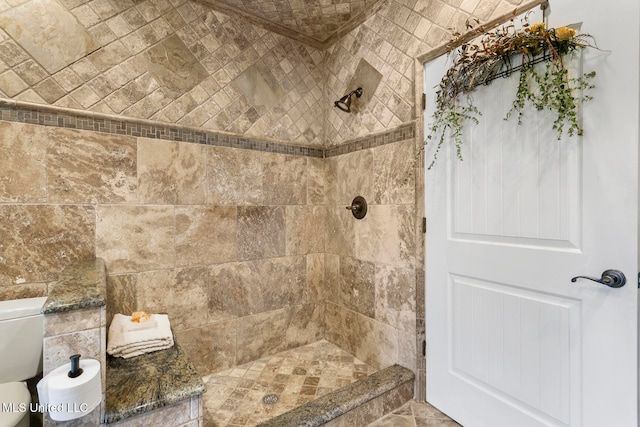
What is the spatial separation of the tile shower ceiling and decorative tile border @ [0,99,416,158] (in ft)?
2.93

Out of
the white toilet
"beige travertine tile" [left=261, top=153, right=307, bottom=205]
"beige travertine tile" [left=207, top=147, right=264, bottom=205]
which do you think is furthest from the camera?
"beige travertine tile" [left=261, top=153, right=307, bottom=205]

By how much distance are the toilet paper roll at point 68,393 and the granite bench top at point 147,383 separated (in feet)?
0.74

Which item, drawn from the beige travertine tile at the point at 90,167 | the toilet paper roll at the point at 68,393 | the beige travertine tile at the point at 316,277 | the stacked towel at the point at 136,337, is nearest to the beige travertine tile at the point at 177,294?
the stacked towel at the point at 136,337

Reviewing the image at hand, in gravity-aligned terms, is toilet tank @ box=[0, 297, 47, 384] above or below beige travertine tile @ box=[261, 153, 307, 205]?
below

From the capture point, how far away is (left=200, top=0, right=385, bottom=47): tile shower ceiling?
2.11 metres

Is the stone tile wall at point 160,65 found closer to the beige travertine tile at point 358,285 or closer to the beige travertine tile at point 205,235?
the beige travertine tile at point 205,235

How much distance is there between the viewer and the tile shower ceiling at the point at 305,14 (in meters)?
2.11

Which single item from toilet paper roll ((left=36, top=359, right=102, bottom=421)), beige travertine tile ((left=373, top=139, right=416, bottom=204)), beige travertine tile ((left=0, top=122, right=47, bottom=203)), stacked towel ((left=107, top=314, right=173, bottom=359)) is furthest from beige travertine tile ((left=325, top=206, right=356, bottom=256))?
beige travertine tile ((left=0, top=122, right=47, bottom=203))

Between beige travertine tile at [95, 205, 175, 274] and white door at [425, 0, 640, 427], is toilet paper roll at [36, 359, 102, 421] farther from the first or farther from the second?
white door at [425, 0, 640, 427]

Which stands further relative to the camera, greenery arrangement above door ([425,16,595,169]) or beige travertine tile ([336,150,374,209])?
beige travertine tile ([336,150,374,209])

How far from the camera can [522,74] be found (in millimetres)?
1312

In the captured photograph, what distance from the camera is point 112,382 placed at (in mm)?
1268

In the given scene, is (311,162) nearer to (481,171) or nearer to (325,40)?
(325,40)

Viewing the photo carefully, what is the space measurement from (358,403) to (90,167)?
201cm
